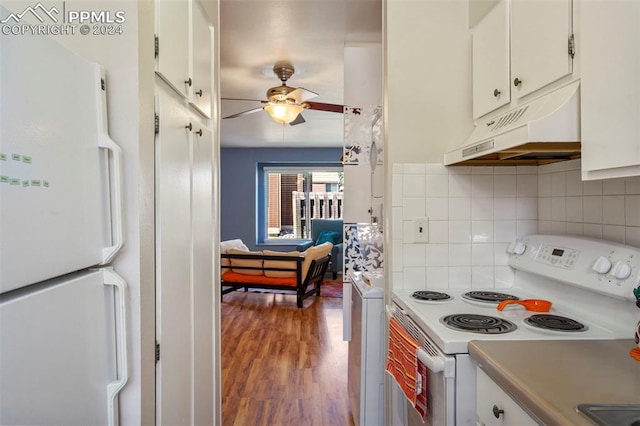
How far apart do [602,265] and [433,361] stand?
658mm

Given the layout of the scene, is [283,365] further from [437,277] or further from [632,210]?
[632,210]

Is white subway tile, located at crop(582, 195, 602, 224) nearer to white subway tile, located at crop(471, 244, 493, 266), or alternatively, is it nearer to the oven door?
white subway tile, located at crop(471, 244, 493, 266)

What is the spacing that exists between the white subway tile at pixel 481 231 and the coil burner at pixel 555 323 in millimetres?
514

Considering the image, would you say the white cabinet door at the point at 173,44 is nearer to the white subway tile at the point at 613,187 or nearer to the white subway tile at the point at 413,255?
the white subway tile at the point at 413,255

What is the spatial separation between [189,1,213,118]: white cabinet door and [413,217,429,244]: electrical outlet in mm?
1102

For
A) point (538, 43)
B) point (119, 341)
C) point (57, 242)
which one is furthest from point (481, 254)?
point (57, 242)

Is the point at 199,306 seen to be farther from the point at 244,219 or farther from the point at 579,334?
the point at 244,219

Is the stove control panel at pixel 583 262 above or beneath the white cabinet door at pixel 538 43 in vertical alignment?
beneath

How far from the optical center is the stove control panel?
1191 mm

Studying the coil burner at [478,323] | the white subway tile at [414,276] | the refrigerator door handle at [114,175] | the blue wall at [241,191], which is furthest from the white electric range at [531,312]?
the blue wall at [241,191]

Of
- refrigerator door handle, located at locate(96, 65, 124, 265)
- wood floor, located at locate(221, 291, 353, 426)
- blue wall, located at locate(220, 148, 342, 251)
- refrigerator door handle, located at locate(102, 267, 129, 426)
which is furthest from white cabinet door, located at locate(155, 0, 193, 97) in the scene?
blue wall, located at locate(220, 148, 342, 251)

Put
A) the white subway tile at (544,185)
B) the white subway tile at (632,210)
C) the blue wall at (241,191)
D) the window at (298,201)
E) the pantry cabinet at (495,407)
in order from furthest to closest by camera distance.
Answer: the window at (298,201) < the blue wall at (241,191) < the white subway tile at (544,185) < the white subway tile at (632,210) < the pantry cabinet at (495,407)

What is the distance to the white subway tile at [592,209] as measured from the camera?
1.42 meters

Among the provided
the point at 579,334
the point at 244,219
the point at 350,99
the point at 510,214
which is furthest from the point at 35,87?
the point at 244,219
